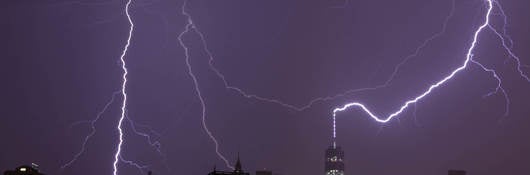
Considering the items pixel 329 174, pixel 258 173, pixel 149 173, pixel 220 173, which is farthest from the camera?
pixel 329 174

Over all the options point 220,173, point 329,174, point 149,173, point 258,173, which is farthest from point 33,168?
point 329,174

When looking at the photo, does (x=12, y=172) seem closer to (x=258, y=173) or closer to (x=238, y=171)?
(x=238, y=171)

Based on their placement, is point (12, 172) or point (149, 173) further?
point (149, 173)

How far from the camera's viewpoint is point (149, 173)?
84.2m

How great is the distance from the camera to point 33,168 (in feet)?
245

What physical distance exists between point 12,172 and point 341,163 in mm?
67991

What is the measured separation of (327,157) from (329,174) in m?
3.19

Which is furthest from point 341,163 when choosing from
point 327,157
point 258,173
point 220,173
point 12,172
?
point 12,172

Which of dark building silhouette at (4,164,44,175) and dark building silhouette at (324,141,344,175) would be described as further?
dark building silhouette at (324,141,344,175)

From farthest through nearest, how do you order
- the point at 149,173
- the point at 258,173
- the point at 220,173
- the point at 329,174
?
1. the point at 329,174
2. the point at 258,173
3. the point at 149,173
4. the point at 220,173

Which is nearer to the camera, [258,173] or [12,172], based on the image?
[12,172]

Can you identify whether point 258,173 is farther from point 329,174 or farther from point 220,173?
point 220,173

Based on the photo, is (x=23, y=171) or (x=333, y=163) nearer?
(x=23, y=171)

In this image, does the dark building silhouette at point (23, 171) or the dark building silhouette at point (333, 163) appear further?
the dark building silhouette at point (333, 163)
